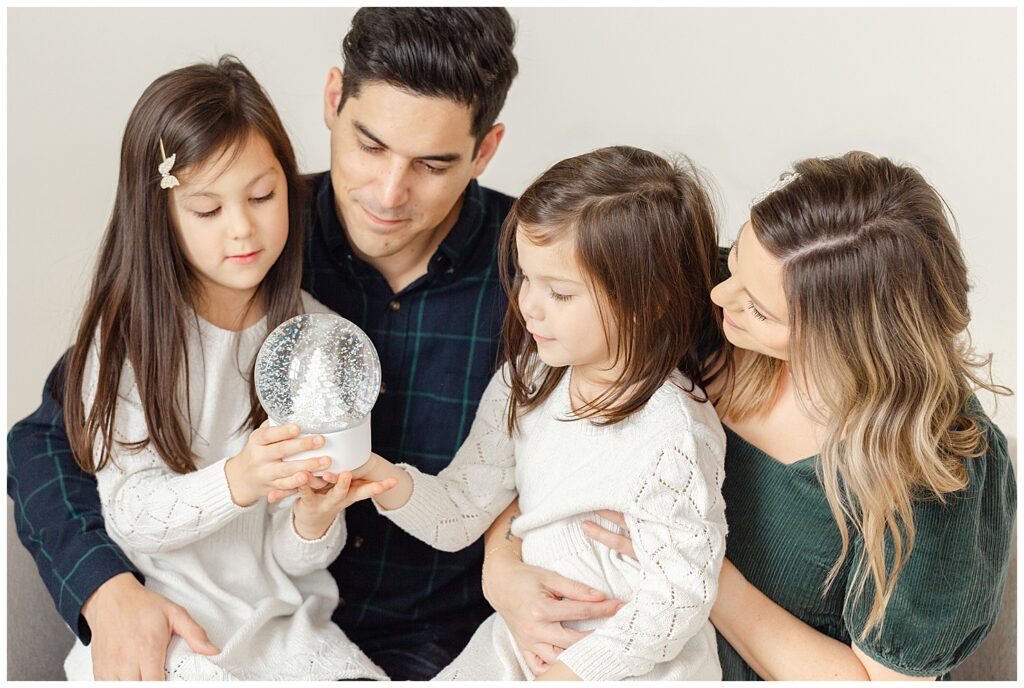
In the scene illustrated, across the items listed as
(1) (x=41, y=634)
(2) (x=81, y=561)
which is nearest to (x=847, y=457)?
(2) (x=81, y=561)

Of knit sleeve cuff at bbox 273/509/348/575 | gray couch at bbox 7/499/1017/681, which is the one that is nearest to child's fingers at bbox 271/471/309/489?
knit sleeve cuff at bbox 273/509/348/575

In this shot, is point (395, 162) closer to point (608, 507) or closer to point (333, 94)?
point (333, 94)

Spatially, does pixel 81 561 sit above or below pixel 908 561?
below

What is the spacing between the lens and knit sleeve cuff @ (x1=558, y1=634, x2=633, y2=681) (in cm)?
162

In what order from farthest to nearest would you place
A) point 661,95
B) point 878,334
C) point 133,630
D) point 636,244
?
point 661,95 < point 133,630 < point 636,244 < point 878,334

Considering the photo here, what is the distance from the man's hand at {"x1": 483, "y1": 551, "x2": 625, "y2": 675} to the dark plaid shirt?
1.18 feet

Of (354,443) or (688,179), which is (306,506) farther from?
(688,179)

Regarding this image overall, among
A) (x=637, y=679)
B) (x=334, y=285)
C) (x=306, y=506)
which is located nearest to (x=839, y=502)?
(x=637, y=679)

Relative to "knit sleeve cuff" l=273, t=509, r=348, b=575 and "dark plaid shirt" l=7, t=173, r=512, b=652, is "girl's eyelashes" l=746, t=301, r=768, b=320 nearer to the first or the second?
"dark plaid shirt" l=7, t=173, r=512, b=652

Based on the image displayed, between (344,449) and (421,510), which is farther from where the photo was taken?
(421,510)

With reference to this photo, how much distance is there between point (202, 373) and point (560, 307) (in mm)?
678

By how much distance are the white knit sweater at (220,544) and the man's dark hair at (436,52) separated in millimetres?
449

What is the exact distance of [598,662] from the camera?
63.8 inches

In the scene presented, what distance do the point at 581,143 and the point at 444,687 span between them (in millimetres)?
1395
